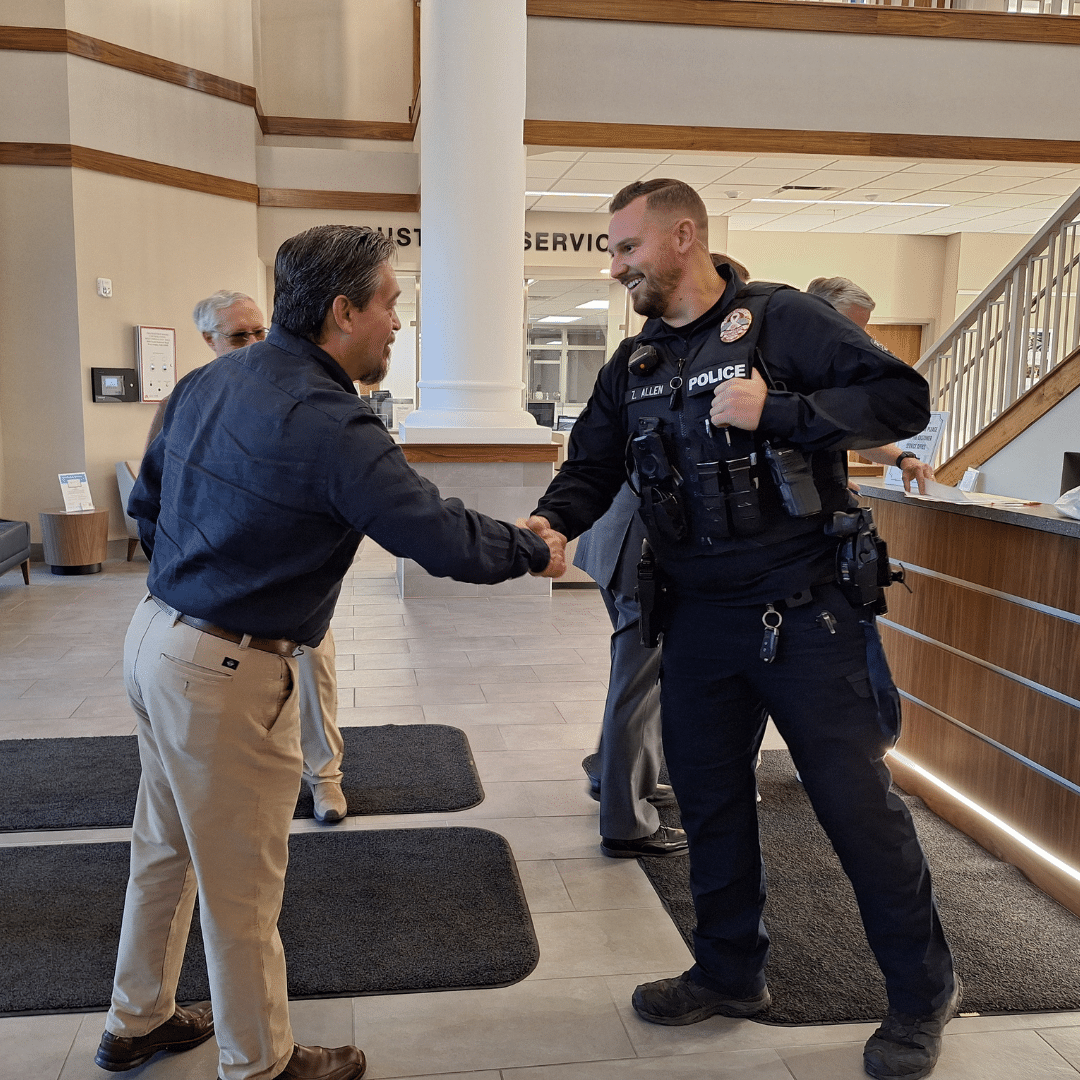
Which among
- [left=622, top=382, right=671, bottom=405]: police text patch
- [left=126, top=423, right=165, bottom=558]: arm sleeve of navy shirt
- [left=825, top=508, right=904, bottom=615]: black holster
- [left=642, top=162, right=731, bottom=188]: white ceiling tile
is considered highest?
[left=642, top=162, right=731, bottom=188]: white ceiling tile

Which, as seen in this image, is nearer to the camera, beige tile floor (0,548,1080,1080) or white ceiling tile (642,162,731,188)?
beige tile floor (0,548,1080,1080)

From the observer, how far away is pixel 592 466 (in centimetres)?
241

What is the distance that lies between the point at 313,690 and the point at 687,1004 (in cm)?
148

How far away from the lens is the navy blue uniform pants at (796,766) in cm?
194

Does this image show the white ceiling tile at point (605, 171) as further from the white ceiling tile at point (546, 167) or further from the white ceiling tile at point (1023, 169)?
the white ceiling tile at point (1023, 169)

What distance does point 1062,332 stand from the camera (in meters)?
6.97

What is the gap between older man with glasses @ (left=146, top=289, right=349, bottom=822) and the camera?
3.07 m

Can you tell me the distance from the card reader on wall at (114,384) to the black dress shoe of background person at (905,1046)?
7.72 metres

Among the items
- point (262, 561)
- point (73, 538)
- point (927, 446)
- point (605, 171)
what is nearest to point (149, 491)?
point (262, 561)

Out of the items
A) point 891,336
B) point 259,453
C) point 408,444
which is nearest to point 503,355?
point 408,444

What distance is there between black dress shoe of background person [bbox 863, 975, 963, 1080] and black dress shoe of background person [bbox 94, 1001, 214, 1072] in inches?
53.5

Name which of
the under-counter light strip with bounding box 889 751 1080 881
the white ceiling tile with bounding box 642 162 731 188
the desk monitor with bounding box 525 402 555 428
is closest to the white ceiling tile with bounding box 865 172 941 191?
the white ceiling tile with bounding box 642 162 731 188

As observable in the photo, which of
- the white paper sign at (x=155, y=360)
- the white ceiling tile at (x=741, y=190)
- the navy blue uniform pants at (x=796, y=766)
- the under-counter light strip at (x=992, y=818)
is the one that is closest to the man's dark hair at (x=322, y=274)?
the navy blue uniform pants at (x=796, y=766)

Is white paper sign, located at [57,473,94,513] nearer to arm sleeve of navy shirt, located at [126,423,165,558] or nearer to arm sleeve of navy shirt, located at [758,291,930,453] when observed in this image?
arm sleeve of navy shirt, located at [126,423,165,558]
